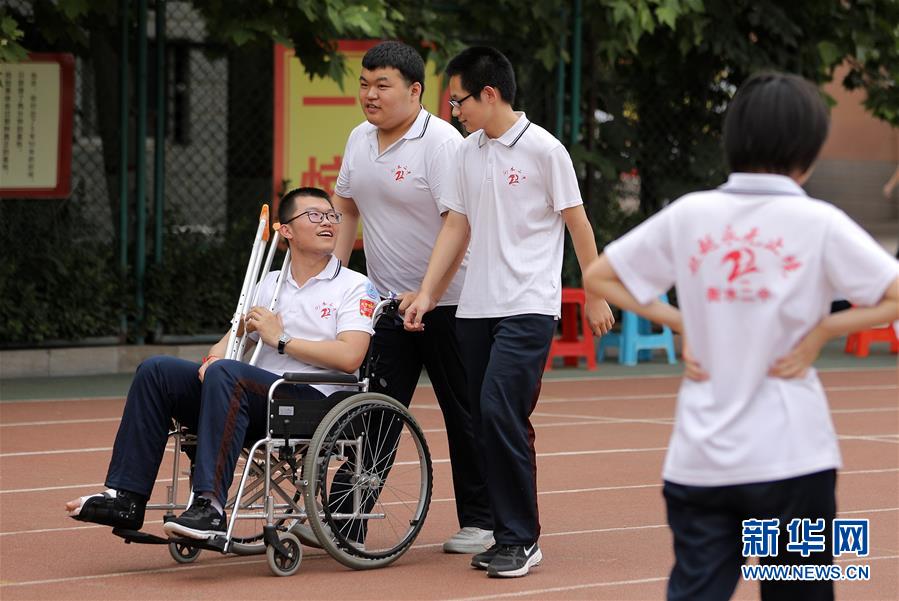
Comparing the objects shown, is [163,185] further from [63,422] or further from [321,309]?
[321,309]

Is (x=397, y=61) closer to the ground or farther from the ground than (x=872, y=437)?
farther from the ground

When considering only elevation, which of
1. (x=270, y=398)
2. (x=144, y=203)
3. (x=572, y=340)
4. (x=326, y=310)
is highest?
(x=144, y=203)

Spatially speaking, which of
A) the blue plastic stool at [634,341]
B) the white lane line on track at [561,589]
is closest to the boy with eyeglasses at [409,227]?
the white lane line on track at [561,589]

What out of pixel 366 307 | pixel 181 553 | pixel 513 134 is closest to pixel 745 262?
pixel 513 134

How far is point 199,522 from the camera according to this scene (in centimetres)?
518

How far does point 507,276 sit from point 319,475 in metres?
0.93

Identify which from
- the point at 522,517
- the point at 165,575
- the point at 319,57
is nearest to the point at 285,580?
the point at 165,575

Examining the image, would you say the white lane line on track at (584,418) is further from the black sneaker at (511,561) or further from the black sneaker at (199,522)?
the black sneaker at (199,522)

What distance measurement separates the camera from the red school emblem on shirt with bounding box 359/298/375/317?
18.6 feet

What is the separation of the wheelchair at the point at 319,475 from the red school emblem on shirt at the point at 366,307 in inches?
1.2

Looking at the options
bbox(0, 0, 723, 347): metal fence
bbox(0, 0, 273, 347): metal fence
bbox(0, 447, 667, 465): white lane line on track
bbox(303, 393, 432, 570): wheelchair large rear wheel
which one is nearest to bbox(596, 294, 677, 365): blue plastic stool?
bbox(0, 0, 723, 347): metal fence

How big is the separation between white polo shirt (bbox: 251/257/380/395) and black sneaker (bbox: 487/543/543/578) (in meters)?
0.83

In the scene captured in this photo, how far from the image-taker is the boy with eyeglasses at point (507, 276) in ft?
17.6

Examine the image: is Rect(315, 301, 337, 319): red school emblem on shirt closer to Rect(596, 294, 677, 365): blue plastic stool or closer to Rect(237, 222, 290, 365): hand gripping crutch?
Rect(237, 222, 290, 365): hand gripping crutch
